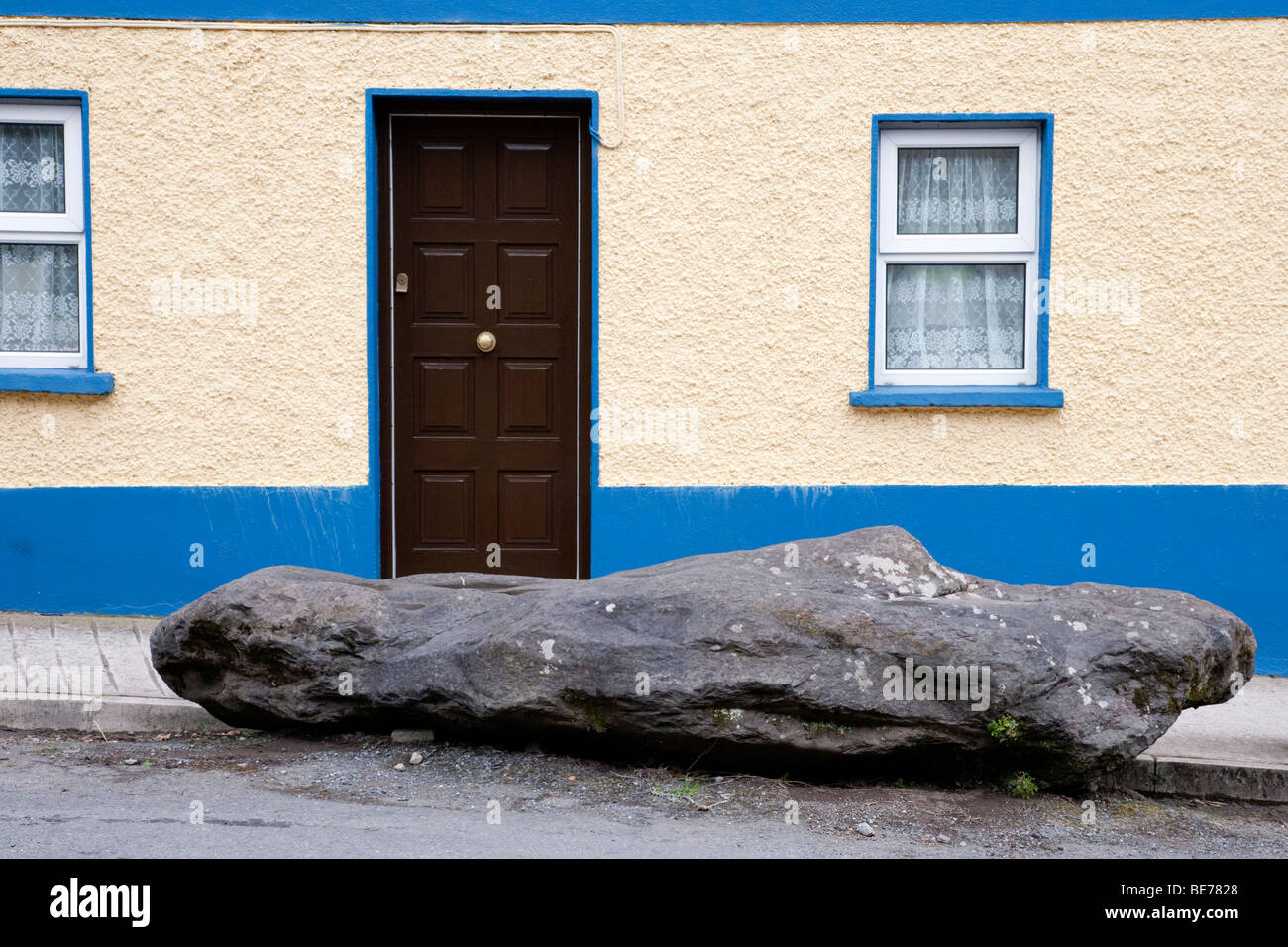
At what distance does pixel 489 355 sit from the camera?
22.8 feet

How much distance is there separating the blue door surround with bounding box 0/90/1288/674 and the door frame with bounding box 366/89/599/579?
0.05 meters

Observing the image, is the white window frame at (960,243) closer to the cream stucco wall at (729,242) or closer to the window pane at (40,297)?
the cream stucco wall at (729,242)

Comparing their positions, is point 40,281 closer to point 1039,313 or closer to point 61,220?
point 61,220

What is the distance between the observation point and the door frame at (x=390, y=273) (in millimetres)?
6648

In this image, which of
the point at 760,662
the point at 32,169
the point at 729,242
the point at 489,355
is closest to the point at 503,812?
the point at 760,662

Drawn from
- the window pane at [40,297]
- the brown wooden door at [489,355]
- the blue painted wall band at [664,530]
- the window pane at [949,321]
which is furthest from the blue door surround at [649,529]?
the window pane at [40,297]

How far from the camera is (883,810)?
13.3 ft

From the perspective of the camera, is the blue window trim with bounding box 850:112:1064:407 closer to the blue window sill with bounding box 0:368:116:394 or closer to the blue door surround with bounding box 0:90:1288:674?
the blue door surround with bounding box 0:90:1288:674

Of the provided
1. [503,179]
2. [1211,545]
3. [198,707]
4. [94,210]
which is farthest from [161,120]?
[1211,545]

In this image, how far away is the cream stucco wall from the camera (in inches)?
259

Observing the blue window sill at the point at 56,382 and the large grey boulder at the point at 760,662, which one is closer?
the large grey boulder at the point at 760,662

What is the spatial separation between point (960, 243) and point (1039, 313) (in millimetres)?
590

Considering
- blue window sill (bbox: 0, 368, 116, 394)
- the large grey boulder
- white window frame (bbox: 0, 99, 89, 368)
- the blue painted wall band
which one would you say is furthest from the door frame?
the large grey boulder

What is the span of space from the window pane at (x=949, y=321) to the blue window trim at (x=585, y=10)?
1.36 m
